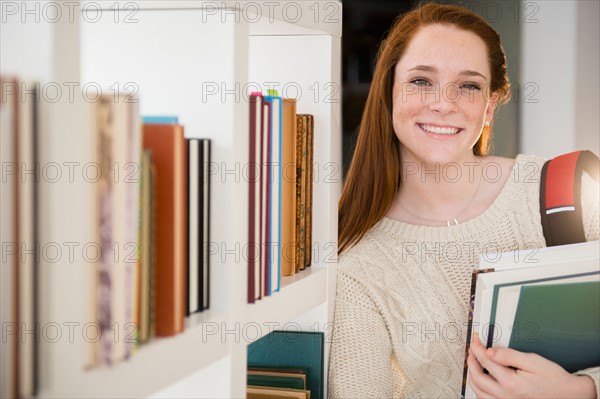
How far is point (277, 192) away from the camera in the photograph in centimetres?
124

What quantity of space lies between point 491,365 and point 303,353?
0.35m

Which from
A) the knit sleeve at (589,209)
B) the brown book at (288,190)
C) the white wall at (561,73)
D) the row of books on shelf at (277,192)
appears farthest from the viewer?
the white wall at (561,73)

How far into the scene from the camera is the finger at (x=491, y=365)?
4.66 ft

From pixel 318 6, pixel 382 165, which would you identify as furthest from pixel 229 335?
pixel 382 165

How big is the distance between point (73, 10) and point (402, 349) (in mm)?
1116

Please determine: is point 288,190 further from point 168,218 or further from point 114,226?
point 114,226

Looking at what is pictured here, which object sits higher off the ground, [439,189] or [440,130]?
[440,130]

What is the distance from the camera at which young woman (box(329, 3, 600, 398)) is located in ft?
5.32

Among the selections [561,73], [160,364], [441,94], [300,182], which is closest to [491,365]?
[300,182]

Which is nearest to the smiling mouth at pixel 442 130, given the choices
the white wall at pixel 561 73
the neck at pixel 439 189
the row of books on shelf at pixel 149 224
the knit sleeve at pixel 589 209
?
the neck at pixel 439 189

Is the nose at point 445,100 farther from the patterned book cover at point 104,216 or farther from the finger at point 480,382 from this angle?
the patterned book cover at point 104,216

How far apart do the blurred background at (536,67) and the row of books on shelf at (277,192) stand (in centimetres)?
204

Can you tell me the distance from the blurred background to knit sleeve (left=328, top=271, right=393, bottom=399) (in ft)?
6.16

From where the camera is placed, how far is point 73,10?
0.77 metres
